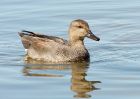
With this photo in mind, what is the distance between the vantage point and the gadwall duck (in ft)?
54.1

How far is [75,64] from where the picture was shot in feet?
53.6

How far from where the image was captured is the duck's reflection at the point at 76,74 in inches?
527

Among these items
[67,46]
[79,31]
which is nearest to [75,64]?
[67,46]

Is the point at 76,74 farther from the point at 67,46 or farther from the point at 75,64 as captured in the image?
the point at 67,46

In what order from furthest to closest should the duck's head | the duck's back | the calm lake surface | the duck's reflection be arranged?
the duck's back, the duck's head, the duck's reflection, the calm lake surface

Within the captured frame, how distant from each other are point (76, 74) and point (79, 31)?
5.86 feet

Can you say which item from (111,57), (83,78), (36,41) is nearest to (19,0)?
(36,41)

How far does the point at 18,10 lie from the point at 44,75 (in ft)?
21.5

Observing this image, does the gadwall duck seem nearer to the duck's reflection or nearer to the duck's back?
the duck's back

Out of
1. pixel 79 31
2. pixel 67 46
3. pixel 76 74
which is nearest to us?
pixel 76 74

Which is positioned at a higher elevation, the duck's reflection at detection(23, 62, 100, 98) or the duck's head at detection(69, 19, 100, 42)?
the duck's head at detection(69, 19, 100, 42)

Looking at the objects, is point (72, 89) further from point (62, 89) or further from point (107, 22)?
point (107, 22)

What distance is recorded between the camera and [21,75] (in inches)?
575

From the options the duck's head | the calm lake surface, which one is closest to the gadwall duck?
the duck's head
